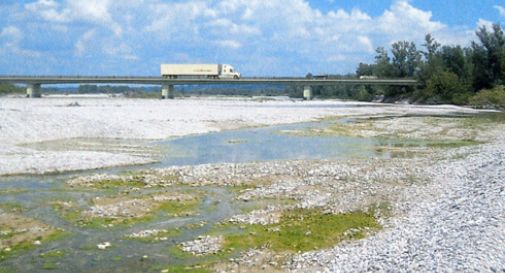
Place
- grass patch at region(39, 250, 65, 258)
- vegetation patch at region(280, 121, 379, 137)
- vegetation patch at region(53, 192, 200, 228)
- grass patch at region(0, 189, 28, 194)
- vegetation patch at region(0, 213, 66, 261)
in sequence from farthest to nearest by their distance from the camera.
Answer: vegetation patch at region(280, 121, 379, 137)
grass patch at region(0, 189, 28, 194)
vegetation patch at region(53, 192, 200, 228)
vegetation patch at region(0, 213, 66, 261)
grass patch at region(39, 250, 65, 258)

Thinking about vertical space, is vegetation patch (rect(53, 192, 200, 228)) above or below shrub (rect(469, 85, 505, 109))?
below

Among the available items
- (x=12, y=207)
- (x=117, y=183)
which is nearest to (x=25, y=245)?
(x=12, y=207)

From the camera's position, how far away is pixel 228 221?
18484 millimetres

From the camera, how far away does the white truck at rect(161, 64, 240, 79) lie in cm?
15125

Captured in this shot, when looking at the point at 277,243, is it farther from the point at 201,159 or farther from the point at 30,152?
the point at 30,152

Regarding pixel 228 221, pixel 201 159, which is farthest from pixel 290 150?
pixel 228 221

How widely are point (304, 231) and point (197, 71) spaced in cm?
13812

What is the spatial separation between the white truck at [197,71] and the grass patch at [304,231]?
440 ft

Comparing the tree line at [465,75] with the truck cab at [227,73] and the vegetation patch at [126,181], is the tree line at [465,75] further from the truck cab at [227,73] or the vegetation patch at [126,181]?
the vegetation patch at [126,181]

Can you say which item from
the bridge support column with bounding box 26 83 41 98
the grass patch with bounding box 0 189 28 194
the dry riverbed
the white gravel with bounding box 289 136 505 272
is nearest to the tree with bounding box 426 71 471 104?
the dry riverbed

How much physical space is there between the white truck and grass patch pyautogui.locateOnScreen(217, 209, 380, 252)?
440 ft

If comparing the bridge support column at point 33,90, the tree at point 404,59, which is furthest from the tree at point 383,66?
the bridge support column at point 33,90

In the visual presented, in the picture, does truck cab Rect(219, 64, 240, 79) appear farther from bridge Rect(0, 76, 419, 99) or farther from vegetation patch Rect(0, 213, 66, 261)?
vegetation patch Rect(0, 213, 66, 261)

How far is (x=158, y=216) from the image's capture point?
759 inches
